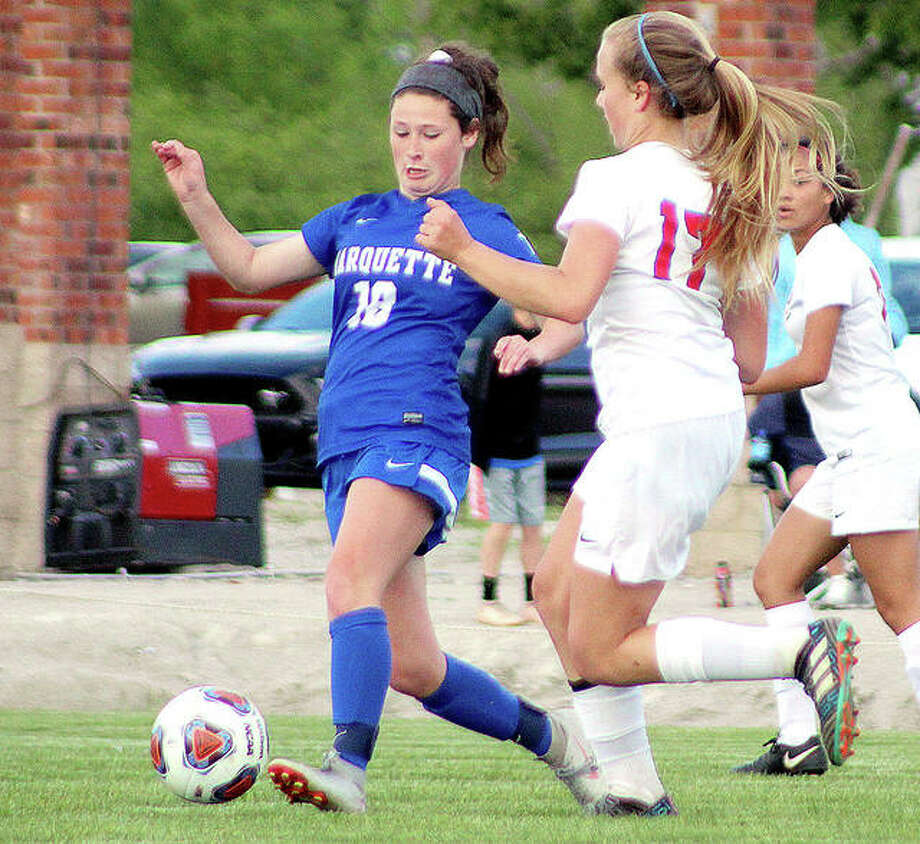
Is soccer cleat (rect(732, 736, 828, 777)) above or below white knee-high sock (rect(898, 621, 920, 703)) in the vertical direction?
below

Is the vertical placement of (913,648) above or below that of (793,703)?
above

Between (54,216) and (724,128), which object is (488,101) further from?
(54,216)

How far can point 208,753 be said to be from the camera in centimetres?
516

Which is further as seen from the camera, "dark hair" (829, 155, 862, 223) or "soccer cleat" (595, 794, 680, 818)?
"dark hair" (829, 155, 862, 223)

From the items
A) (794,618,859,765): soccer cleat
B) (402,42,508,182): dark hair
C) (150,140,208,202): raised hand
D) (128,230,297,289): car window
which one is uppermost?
(402,42,508,182): dark hair

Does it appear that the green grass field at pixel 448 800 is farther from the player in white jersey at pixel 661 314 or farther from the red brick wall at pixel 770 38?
the red brick wall at pixel 770 38

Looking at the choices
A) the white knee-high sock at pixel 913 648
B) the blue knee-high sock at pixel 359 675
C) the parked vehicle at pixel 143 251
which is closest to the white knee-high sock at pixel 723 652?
the blue knee-high sock at pixel 359 675

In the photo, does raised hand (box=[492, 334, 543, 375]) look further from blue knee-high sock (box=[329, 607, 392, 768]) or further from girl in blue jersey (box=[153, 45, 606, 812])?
blue knee-high sock (box=[329, 607, 392, 768])

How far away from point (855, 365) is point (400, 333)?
1516 mm

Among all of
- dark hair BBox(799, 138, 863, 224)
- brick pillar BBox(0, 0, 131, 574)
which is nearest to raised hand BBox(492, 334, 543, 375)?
dark hair BBox(799, 138, 863, 224)

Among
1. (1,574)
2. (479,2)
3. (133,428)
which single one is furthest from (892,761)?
(479,2)

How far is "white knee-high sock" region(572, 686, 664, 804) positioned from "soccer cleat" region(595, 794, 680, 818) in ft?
0.04

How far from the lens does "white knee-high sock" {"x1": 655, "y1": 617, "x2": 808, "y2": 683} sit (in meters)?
4.80

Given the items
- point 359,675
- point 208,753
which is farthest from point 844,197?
point 208,753
